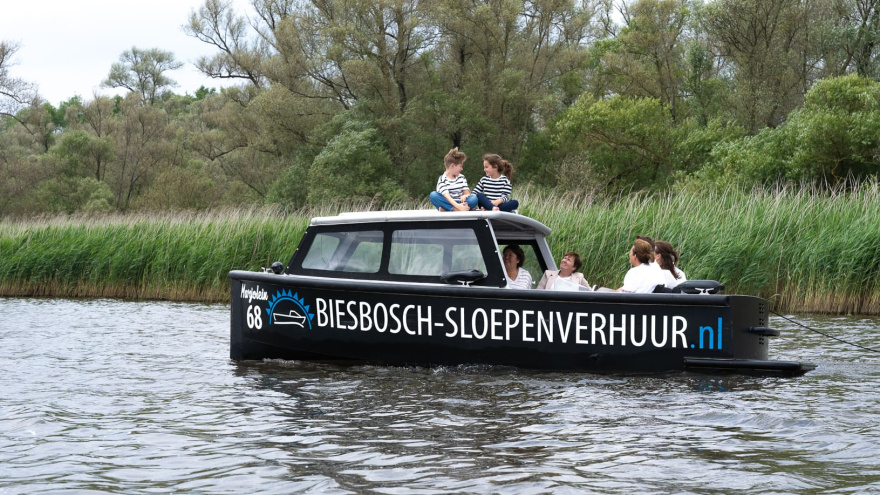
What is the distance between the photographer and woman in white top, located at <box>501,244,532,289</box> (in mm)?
10812

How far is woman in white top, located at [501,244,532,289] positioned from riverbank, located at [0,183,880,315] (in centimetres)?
660

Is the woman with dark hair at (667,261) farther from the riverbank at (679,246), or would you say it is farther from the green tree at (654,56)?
the green tree at (654,56)

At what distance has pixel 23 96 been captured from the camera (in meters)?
54.4

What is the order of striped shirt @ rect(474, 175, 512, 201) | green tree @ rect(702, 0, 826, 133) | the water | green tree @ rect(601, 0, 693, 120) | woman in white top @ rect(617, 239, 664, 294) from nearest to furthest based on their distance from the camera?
the water < woman in white top @ rect(617, 239, 664, 294) < striped shirt @ rect(474, 175, 512, 201) < green tree @ rect(702, 0, 826, 133) < green tree @ rect(601, 0, 693, 120)

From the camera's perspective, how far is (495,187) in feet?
36.8

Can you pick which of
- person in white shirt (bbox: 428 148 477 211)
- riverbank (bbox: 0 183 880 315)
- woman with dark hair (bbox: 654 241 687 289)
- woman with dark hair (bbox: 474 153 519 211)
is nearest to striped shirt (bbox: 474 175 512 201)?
woman with dark hair (bbox: 474 153 519 211)

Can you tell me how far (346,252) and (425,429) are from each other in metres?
3.73

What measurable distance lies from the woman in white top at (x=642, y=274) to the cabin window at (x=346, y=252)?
2647mm

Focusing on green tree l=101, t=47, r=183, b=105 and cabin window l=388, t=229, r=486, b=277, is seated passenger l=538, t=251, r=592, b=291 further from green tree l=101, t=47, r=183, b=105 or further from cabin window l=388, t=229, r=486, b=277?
green tree l=101, t=47, r=183, b=105

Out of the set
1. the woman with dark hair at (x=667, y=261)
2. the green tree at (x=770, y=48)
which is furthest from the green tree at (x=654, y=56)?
the woman with dark hair at (x=667, y=261)

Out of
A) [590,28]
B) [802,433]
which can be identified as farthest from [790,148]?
[802,433]

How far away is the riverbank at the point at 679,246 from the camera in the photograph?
1675 cm

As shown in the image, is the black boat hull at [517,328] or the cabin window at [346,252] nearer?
the black boat hull at [517,328]

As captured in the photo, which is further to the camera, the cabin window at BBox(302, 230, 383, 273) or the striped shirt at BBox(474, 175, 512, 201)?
the striped shirt at BBox(474, 175, 512, 201)
